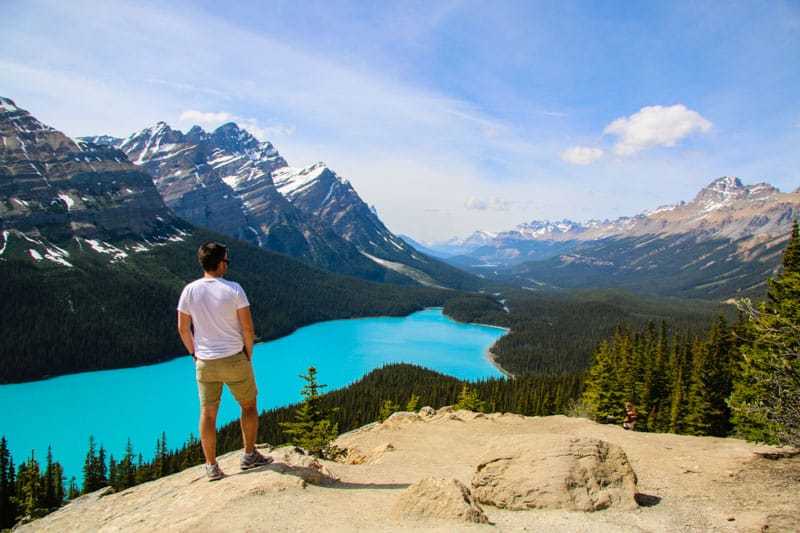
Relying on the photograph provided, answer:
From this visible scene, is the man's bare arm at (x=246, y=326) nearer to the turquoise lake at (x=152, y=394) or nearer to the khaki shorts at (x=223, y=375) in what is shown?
the khaki shorts at (x=223, y=375)

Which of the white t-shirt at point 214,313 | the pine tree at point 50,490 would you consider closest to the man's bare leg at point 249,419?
the white t-shirt at point 214,313

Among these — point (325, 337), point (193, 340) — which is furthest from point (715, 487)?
point (325, 337)

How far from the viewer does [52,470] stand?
4816cm

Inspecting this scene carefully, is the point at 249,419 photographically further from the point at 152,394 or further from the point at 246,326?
the point at 152,394

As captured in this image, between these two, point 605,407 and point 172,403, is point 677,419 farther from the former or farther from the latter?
point 172,403

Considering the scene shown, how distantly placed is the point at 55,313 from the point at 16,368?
87.8 ft

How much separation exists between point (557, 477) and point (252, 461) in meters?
6.28

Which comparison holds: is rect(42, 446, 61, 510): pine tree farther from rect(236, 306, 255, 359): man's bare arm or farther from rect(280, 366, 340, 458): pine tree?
rect(236, 306, 255, 359): man's bare arm

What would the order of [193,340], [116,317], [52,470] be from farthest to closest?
[116,317] < [52,470] < [193,340]

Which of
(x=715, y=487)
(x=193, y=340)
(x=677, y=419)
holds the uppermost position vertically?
(x=193, y=340)

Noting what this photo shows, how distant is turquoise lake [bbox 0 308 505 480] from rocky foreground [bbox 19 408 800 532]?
2848 inches

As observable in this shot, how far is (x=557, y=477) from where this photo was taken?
9.35 m

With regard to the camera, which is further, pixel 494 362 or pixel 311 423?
pixel 494 362

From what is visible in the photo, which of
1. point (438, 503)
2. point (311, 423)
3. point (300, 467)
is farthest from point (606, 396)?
point (438, 503)
